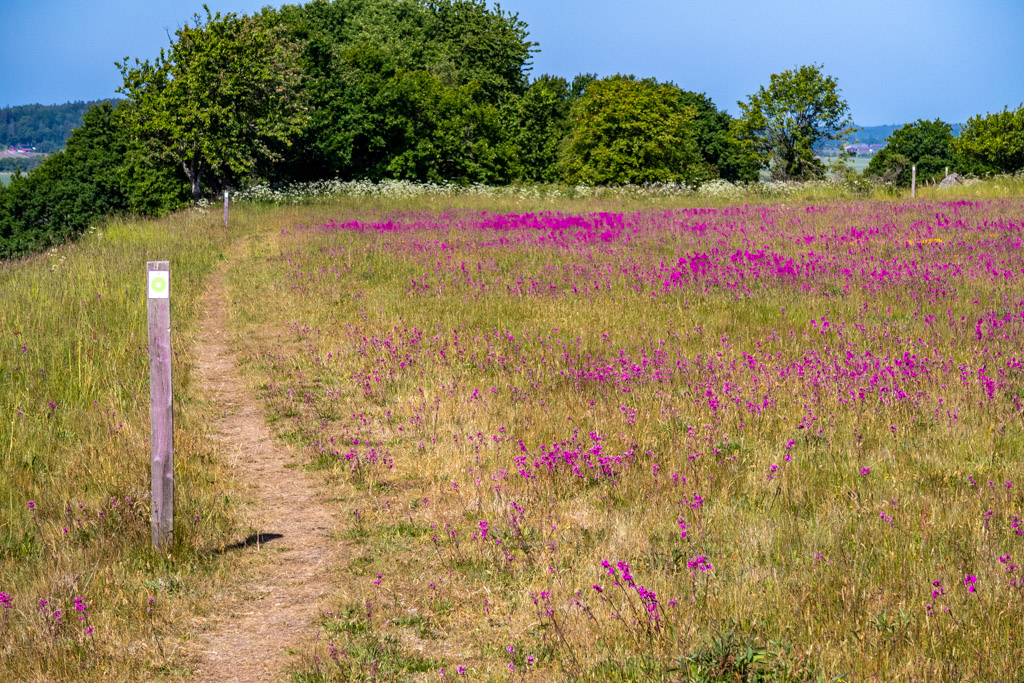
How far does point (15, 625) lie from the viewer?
13.3ft

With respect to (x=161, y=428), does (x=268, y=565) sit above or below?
below

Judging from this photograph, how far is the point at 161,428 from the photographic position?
5062 mm

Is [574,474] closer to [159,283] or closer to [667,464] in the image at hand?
[667,464]

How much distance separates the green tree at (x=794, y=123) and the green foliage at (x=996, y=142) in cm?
2392

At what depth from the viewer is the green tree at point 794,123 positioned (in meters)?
63.5

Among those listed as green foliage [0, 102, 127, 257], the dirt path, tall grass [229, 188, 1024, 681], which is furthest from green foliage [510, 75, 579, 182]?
the dirt path

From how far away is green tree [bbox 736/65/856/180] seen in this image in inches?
2499

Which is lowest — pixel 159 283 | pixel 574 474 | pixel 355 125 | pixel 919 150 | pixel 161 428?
pixel 574 474

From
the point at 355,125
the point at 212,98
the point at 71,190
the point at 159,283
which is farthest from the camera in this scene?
the point at 71,190

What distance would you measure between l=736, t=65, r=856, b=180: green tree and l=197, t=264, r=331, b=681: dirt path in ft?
203

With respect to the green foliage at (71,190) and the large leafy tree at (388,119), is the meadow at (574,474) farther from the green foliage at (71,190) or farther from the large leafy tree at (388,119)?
the green foliage at (71,190)

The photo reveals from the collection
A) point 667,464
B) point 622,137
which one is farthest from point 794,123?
point 667,464

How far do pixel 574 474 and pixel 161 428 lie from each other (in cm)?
287

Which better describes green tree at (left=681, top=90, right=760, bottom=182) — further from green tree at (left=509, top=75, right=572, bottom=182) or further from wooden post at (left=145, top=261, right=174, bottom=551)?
wooden post at (left=145, top=261, right=174, bottom=551)
